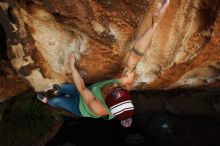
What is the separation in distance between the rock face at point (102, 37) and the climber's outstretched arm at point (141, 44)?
135mm

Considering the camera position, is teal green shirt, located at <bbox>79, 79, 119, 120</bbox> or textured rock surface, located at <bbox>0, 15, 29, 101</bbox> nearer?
teal green shirt, located at <bbox>79, 79, 119, 120</bbox>

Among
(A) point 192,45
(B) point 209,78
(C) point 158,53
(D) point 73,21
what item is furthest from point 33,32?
(B) point 209,78

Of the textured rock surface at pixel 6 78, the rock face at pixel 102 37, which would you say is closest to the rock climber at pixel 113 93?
the rock face at pixel 102 37

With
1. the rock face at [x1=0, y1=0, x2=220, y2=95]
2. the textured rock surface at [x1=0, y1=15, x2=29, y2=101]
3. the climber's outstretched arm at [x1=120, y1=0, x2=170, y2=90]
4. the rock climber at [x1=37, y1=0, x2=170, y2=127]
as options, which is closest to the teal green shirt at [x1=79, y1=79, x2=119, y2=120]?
the rock climber at [x1=37, y1=0, x2=170, y2=127]

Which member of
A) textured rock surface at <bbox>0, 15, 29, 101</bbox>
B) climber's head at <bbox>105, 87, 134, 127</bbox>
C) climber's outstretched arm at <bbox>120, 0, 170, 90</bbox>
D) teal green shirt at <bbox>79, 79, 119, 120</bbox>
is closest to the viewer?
climber's head at <bbox>105, 87, 134, 127</bbox>

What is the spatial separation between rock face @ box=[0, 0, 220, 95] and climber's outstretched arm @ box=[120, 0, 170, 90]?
14 centimetres

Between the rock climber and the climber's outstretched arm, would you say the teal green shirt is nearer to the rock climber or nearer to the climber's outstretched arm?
the rock climber

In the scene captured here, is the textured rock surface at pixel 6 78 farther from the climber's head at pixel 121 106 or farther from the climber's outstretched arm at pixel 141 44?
the climber's head at pixel 121 106

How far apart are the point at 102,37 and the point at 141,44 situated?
A: 17.4 inches

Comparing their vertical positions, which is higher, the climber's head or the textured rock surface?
the climber's head

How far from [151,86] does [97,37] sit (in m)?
1.83

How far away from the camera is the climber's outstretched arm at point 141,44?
12.7ft

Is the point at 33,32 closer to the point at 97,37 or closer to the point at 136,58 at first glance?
the point at 97,37

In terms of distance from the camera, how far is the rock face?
391 centimetres
